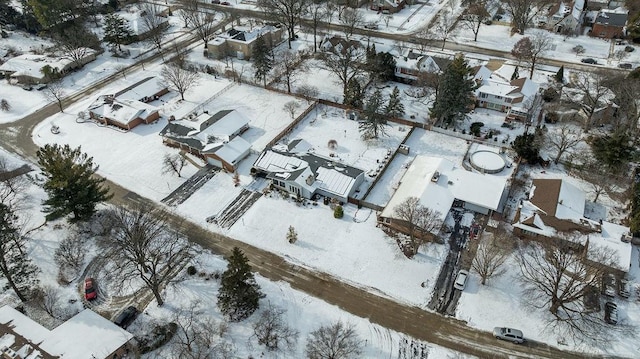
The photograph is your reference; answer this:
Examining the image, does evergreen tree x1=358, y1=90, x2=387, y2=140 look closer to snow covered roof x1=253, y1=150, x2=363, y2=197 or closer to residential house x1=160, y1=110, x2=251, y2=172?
snow covered roof x1=253, y1=150, x2=363, y2=197

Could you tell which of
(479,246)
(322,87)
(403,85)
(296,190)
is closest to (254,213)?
(296,190)

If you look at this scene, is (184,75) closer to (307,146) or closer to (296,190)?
(307,146)

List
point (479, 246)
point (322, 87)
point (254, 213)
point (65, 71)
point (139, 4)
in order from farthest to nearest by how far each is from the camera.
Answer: point (139, 4)
point (65, 71)
point (322, 87)
point (254, 213)
point (479, 246)

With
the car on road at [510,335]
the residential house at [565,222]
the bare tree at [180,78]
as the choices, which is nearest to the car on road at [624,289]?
the residential house at [565,222]

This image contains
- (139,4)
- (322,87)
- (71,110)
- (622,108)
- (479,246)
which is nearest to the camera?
(479,246)

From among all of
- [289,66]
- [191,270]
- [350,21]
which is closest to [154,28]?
[289,66]

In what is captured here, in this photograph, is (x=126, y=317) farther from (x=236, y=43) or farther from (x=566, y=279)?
(x=236, y=43)

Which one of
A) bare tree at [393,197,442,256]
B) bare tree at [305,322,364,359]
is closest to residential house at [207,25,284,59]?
bare tree at [393,197,442,256]
